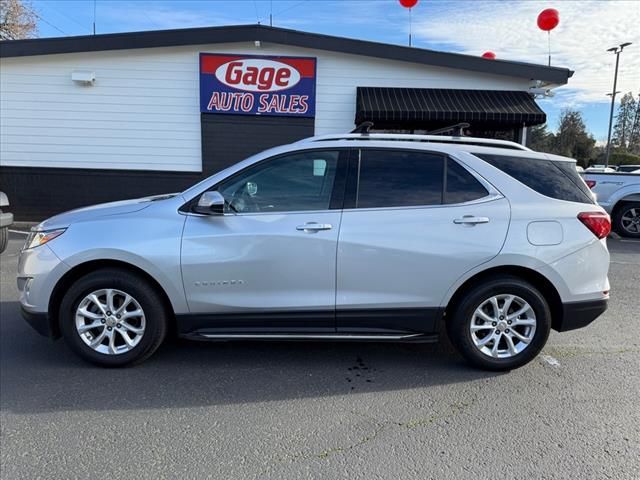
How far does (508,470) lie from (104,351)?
295 cm

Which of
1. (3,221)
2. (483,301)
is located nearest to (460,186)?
(483,301)

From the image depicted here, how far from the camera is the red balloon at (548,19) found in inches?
446

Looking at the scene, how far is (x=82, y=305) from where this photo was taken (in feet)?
12.0

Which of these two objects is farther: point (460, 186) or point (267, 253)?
point (460, 186)

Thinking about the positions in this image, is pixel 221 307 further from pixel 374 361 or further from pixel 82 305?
pixel 374 361

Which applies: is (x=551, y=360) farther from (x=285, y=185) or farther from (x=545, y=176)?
(x=285, y=185)

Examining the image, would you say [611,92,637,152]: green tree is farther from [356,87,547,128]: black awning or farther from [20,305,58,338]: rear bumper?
[20,305,58,338]: rear bumper

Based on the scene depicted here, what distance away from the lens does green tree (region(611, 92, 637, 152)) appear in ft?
195

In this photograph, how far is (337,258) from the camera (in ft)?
11.7

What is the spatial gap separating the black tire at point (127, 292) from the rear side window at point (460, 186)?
2.38 metres

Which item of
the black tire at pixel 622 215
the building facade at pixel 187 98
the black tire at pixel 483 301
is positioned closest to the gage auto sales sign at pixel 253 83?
the building facade at pixel 187 98

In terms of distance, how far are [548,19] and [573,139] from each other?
4967 cm

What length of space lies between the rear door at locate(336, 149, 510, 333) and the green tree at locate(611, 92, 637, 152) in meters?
66.5

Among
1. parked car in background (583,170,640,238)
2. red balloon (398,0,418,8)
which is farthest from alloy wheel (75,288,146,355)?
red balloon (398,0,418,8)
